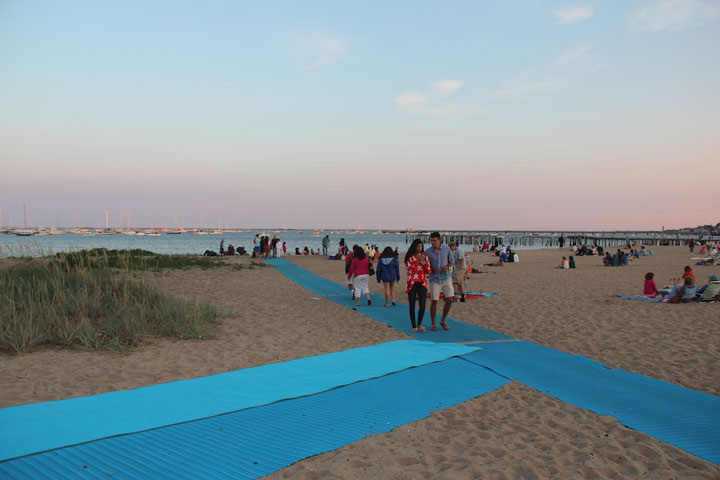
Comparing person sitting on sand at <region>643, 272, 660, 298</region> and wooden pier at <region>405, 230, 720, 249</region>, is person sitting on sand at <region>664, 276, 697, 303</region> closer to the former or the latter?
person sitting on sand at <region>643, 272, 660, 298</region>

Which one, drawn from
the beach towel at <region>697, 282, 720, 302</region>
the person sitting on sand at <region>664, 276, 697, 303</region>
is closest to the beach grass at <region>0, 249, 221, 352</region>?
the person sitting on sand at <region>664, 276, 697, 303</region>

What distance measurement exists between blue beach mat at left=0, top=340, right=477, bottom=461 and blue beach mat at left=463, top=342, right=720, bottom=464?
83 cm

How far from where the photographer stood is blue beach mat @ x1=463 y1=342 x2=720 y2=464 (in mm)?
3363

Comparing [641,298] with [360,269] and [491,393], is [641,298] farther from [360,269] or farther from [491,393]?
[491,393]

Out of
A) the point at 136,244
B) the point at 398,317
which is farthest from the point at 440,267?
the point at 136,244

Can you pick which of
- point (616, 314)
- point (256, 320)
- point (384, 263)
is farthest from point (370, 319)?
point (616, 314)

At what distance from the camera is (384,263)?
30.5ft

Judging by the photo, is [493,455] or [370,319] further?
[370,319]

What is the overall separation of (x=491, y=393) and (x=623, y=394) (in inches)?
48.4

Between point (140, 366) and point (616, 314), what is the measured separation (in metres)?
8.39


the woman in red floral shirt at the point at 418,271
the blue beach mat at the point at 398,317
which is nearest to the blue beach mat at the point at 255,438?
the blue beach mat at the point at 398,317

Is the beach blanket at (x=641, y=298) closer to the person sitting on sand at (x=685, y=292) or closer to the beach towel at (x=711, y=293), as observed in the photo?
the person sitting on sand at (x=685, y=292)

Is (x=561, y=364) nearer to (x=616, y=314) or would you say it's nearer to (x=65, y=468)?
(x=616, y=314)

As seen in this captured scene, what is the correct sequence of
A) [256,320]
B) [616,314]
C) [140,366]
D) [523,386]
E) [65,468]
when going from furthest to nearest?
[616,314] → [256,320] → [140,366] → [523,386] → [65,468]
